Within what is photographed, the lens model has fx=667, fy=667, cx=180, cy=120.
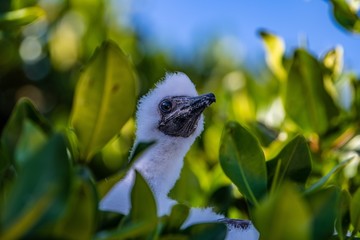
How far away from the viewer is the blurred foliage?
Answer: 0.87m

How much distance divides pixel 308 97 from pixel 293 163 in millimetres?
732

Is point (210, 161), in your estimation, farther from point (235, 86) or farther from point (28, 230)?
point (28, 230)

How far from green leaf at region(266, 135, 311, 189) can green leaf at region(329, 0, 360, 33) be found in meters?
0.62

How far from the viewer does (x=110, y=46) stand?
4.27 ft

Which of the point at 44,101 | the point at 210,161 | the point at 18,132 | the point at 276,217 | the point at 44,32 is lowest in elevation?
the point at 44,101

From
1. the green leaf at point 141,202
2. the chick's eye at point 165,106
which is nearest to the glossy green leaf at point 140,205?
the green leaf at point 141,202

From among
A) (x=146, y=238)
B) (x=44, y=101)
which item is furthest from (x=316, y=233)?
(x=44, y=101)

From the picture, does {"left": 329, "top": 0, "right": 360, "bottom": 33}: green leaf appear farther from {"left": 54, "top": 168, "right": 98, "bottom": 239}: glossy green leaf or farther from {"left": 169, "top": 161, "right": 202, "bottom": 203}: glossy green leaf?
{"left": 54, "top": 168, "right": 98, "bottom": 239}: glossy green leaf

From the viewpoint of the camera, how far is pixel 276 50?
2.51 metres

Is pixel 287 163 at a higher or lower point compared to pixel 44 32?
higher

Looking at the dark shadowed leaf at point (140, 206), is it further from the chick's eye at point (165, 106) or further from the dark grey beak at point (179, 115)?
the chick's eye at point (165, 106)

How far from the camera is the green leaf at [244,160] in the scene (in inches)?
51.6

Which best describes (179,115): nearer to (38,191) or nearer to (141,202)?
(141,202)

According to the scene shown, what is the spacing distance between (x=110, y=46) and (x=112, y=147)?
58.7 inches
